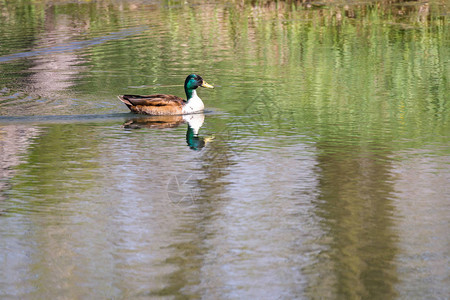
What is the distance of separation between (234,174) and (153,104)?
3837 mm

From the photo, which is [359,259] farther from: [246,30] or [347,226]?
[246,30]

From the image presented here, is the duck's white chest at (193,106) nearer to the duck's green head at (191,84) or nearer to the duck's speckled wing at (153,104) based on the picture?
the duck's speckled wing at (153,104)

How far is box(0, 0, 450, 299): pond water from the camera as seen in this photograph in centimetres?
583

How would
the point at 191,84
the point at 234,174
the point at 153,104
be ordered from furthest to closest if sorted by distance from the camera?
the point at 191,84 → the point at 153,104 → the point at 234,174

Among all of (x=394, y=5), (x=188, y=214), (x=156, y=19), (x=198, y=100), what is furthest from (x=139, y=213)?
(x=394, y=5)

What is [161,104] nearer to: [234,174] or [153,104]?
[153,104]

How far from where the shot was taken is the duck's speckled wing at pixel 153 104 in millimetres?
12016

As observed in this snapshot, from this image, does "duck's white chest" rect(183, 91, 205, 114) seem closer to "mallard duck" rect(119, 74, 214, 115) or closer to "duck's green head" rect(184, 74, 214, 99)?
"mallard duck" rect(119, 74, 214, 115)

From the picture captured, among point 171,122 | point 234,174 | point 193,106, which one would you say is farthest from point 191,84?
point 234,174

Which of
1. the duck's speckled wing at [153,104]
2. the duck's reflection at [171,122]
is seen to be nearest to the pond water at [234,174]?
the duck's reflection at [171,122]

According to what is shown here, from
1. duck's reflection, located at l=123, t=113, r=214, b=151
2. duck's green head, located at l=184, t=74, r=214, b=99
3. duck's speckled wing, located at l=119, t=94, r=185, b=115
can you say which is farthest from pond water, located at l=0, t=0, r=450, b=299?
duck's green head, located at l=184, t=74, r=214, b=99

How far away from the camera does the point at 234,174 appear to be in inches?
332

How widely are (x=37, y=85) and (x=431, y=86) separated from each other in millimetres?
6452

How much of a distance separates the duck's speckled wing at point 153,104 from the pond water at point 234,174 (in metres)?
0.23
